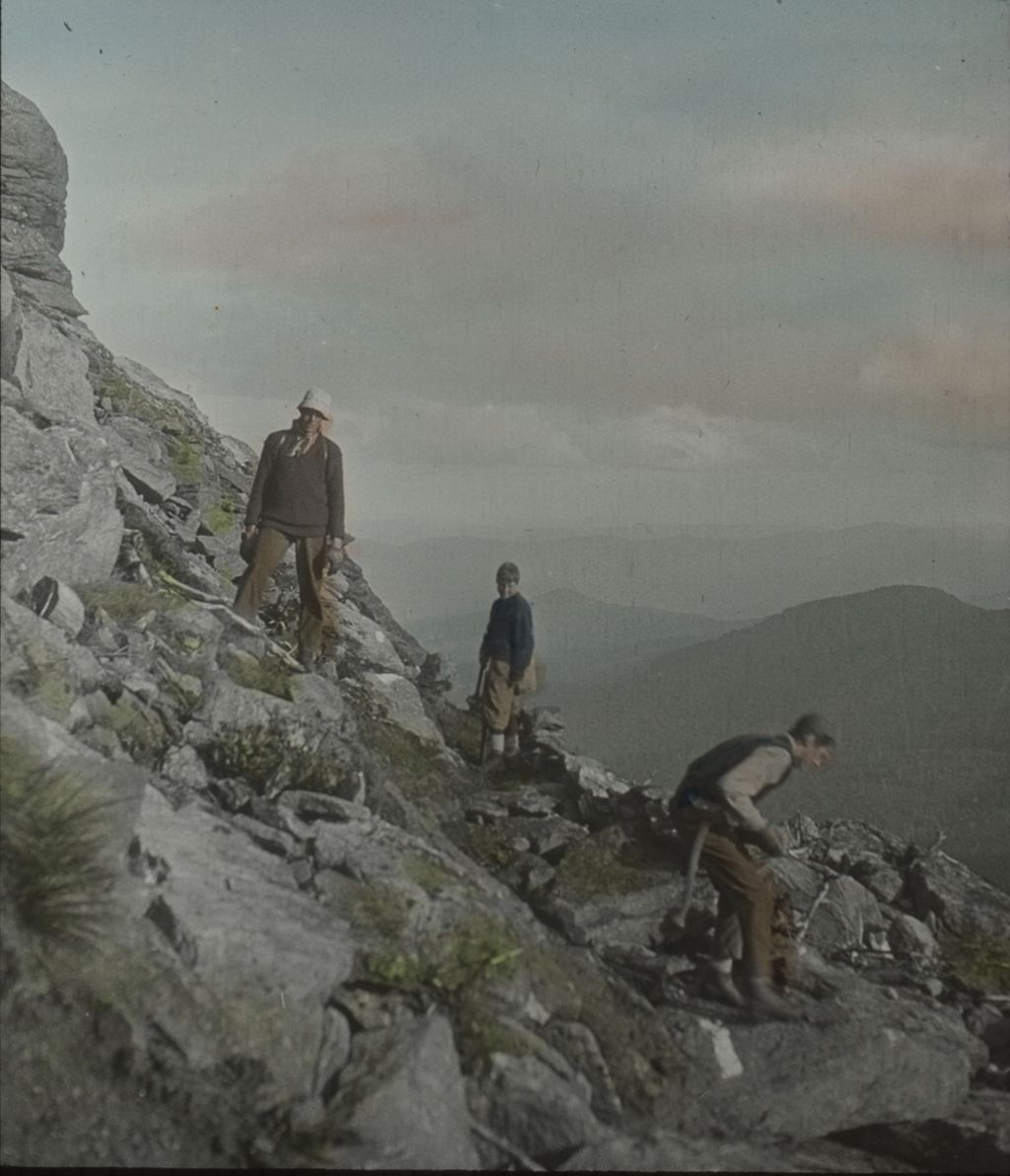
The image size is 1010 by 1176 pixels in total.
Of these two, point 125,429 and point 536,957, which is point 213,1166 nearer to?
point 536,957

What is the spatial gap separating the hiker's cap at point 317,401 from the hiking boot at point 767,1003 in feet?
23.0

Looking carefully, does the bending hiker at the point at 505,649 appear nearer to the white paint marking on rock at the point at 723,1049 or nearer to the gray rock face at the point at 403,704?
the gray rock face at the point at 403,704

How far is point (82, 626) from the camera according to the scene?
8.25 m

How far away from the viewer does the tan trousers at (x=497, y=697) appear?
1037 centimetres

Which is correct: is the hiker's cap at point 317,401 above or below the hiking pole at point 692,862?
above

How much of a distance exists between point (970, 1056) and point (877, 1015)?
3.13 feet

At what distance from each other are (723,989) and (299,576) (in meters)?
6.11

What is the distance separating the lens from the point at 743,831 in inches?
274

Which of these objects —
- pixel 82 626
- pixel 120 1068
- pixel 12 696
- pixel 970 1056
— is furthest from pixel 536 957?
pixel 82 626

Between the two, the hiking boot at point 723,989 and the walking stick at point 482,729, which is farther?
the walking stick at point 482,729

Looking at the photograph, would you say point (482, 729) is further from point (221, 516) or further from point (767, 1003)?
point (221, 516)

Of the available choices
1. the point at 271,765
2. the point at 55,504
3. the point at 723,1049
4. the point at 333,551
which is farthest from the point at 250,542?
the point at 723,1049

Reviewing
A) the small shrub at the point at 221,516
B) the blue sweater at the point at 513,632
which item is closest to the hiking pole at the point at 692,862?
the blue sweater at the point at 513,632

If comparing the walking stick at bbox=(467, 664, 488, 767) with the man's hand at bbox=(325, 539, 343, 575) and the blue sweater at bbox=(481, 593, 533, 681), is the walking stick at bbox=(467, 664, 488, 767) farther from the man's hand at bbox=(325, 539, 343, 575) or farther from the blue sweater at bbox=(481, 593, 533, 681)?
the man's hand at bbox=(325, 539, 343, 575)
